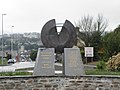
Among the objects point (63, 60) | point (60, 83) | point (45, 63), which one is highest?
point (63, 60)

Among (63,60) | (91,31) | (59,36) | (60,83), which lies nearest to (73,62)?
(63,60)

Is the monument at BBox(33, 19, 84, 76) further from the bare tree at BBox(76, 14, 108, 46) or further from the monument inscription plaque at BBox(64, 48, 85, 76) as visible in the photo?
the bare tree at BBox(76, 14, 108, 46)

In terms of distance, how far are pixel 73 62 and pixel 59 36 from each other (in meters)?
1.78

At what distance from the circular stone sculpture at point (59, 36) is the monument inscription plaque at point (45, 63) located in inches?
35.7

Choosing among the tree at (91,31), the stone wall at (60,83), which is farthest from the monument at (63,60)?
the tree at (91,31)

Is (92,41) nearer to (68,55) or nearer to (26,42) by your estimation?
(68,55)

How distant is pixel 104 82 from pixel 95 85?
424 mm

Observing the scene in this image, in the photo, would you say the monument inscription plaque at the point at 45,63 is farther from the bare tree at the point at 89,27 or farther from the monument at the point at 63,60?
the bare tree at the point at 89,27

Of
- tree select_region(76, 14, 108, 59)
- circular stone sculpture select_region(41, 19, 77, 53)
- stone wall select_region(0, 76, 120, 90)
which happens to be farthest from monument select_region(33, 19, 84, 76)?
tree select_region(76, 14, 108, 59)

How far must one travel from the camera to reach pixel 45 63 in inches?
668

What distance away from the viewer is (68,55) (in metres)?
17.1

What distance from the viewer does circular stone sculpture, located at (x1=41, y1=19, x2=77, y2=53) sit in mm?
17922

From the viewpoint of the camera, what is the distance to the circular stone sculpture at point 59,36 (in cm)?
1792

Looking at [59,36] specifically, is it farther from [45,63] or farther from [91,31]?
[91,31]
